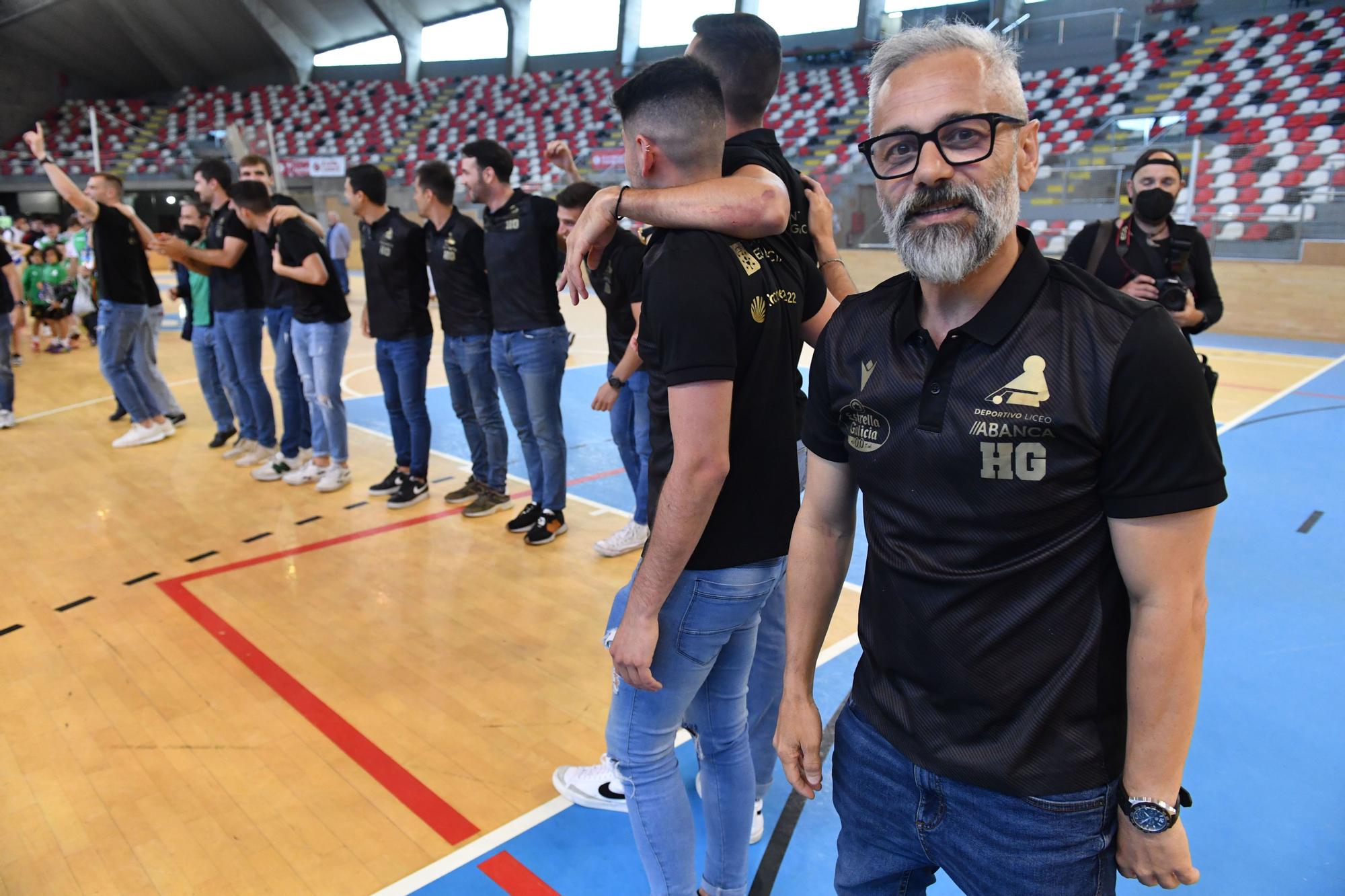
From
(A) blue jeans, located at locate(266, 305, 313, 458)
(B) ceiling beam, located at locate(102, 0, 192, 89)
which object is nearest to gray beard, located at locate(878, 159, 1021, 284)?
(A) blue jeans, located at locate(266, 305, 313, 458)

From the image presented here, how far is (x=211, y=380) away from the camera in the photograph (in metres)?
6.95

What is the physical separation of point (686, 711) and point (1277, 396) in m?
8.52

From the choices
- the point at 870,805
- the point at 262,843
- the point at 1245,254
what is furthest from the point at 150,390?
the point at 1245,254

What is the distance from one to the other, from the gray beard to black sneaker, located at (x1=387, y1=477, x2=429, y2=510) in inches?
186

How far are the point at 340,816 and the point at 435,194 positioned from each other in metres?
3.57

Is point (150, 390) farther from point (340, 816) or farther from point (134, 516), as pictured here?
point (340, 816)

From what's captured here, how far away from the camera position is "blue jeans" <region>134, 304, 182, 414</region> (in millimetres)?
7008

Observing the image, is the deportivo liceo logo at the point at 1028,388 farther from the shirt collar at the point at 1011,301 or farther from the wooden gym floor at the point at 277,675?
the wooden gym floor at the point at 277,675

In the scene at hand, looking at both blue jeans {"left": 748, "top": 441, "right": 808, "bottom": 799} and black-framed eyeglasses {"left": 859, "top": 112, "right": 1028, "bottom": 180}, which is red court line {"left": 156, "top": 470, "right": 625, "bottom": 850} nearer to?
blue jeans {"left": 748, "top": 441, "right": 808, "bottom": 799}

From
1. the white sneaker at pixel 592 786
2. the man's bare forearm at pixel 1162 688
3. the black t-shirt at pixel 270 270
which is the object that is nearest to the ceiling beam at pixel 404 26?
the black t-shirt at pixel 270 270

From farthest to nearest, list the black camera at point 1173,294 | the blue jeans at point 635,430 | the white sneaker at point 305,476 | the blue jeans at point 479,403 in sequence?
the white sneaker at point 305,476
the blue jeans at point 479,403
the blue jeans at point 635,430
the black camera at point 1173,294

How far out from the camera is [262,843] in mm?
2488

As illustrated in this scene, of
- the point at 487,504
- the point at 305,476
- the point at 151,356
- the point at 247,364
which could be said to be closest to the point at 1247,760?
the point at 487,504

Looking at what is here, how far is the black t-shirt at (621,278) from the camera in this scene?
13.5 ft
